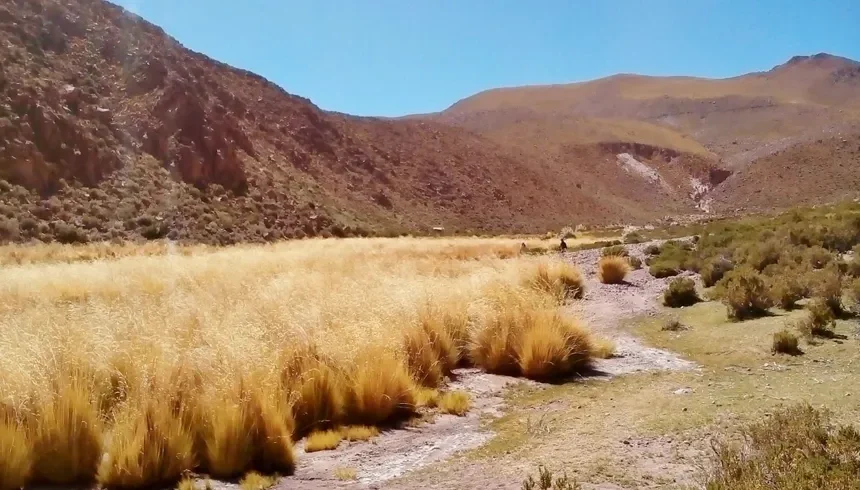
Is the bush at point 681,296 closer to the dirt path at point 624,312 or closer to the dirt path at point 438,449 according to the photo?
the dirt path at point 624,312

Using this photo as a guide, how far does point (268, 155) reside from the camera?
42.9 metres

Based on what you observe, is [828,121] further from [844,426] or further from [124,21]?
[844,426]

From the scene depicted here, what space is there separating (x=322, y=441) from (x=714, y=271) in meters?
10.9

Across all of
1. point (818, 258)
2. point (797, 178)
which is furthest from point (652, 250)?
point (797, 178)

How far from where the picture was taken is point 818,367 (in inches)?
269

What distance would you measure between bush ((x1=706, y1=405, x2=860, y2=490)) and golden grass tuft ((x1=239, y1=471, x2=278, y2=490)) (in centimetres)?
292

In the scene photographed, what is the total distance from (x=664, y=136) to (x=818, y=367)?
98.9 metres

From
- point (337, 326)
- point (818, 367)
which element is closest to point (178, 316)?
point (337, 326)

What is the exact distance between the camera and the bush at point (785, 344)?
24.9ft

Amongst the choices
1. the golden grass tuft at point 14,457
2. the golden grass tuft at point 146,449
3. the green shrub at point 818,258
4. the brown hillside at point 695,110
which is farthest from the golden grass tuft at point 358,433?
the brown hillside at point 695,110

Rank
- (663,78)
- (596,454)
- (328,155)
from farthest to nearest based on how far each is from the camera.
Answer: (663,78) < (328,155) < (596,454)

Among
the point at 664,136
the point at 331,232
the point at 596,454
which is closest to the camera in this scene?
the point at 596,454

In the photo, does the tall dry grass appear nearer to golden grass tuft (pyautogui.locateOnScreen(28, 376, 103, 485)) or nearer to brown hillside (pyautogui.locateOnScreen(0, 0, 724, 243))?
golden grass tuft (pyautogui.locateOnScreen(28, 376, 103, 485))

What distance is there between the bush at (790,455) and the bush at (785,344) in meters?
A: 2.98
